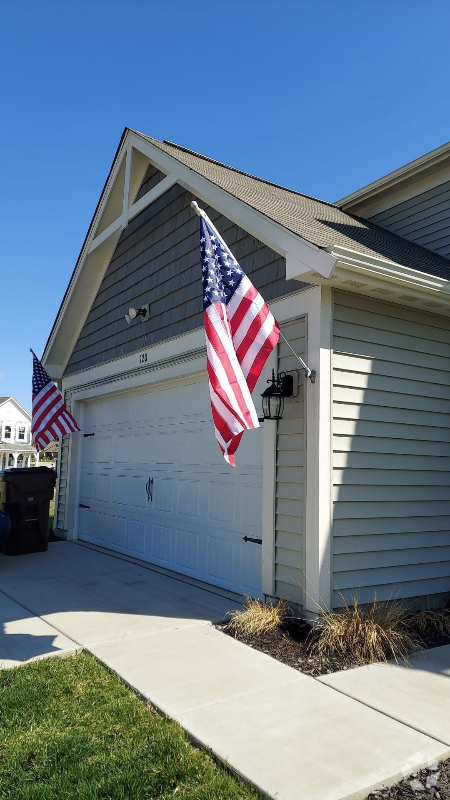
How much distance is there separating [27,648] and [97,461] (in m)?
4.98

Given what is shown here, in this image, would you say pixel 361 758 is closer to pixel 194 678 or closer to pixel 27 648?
Answer: pixel 194 678

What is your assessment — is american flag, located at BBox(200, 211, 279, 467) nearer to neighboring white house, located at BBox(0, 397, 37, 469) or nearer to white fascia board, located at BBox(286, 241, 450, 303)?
white fascia board, located at BBox(286, 241, 450, 303)

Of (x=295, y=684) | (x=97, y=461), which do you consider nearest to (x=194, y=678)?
(x=295, y=684)

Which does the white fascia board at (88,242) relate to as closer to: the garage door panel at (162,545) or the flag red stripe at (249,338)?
the garage door panel at (162,545)

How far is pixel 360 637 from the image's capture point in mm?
4195

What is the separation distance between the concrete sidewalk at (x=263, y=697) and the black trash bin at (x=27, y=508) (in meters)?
2.43

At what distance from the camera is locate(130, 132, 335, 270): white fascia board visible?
4.44 meters

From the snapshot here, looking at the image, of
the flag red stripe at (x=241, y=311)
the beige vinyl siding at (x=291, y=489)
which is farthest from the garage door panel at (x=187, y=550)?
the flag red stripe at (x=241, y=311)

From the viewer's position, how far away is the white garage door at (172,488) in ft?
18.7

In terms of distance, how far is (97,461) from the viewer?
905 centimetres

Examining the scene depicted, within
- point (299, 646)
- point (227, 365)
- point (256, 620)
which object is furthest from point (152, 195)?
point (299, 646)

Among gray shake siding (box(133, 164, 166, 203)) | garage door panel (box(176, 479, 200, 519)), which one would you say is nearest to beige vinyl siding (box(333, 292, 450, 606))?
garage door panel (box(176, 479, 200, 519))

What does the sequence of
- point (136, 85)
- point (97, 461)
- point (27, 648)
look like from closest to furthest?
1. point (27, 648)
2. point (136, 85)
3. point (97, 461)

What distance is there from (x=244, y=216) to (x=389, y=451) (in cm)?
254
